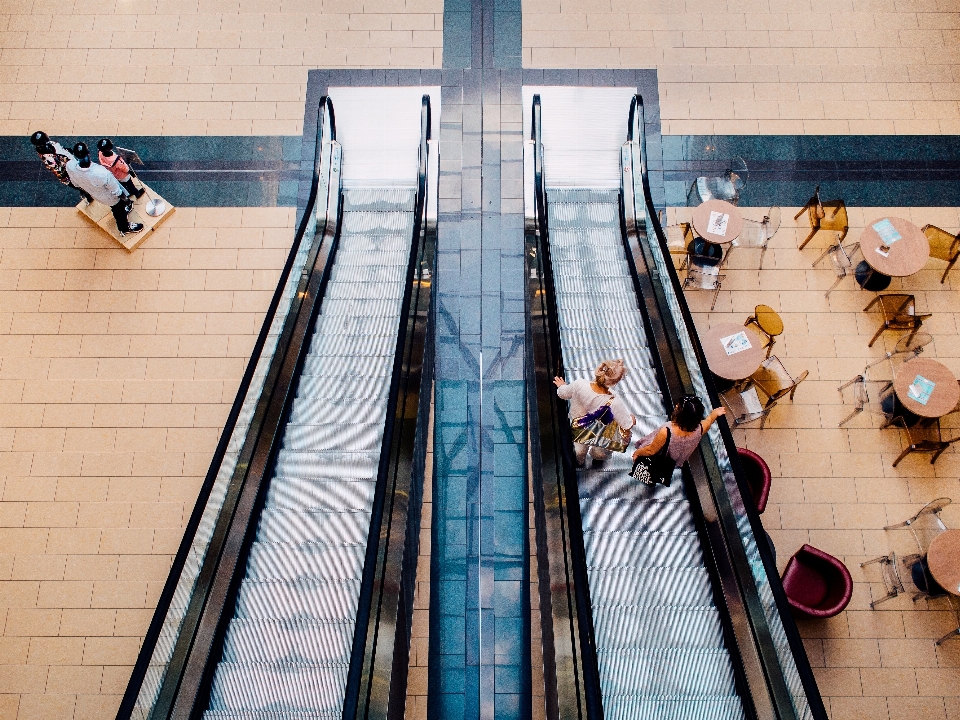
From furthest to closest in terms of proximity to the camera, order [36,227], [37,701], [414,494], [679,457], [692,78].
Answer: [692,78], [36,227], [37,701], [414,494], [679,457]

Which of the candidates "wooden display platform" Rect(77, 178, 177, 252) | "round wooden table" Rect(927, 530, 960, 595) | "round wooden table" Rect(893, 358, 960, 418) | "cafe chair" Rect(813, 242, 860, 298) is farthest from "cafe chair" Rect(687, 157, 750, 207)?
"wooden display platform" Rect(77, 178, 177, 252)

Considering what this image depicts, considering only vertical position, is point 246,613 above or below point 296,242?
below

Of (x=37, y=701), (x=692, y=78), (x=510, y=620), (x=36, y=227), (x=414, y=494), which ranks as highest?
(x=692, y=78)

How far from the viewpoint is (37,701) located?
21.9 feet

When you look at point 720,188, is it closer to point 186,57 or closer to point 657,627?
point 657,627

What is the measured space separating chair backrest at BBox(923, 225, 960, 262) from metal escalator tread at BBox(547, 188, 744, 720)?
3783 mm

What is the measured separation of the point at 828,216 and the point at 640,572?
512 centimetres

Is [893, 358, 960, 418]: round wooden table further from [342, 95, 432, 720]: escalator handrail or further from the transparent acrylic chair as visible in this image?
[342, 95, 432, 720]: escalator handrail

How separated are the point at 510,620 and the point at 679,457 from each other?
2656 mm

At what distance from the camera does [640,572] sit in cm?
530

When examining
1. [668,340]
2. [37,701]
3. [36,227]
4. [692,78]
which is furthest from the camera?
[692,78]

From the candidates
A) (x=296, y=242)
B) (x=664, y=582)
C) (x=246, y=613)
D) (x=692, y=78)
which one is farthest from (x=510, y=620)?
(x=692, y=78)

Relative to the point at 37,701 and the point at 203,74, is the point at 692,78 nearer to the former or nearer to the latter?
the point at 203,74

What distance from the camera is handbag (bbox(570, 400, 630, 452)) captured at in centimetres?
503
